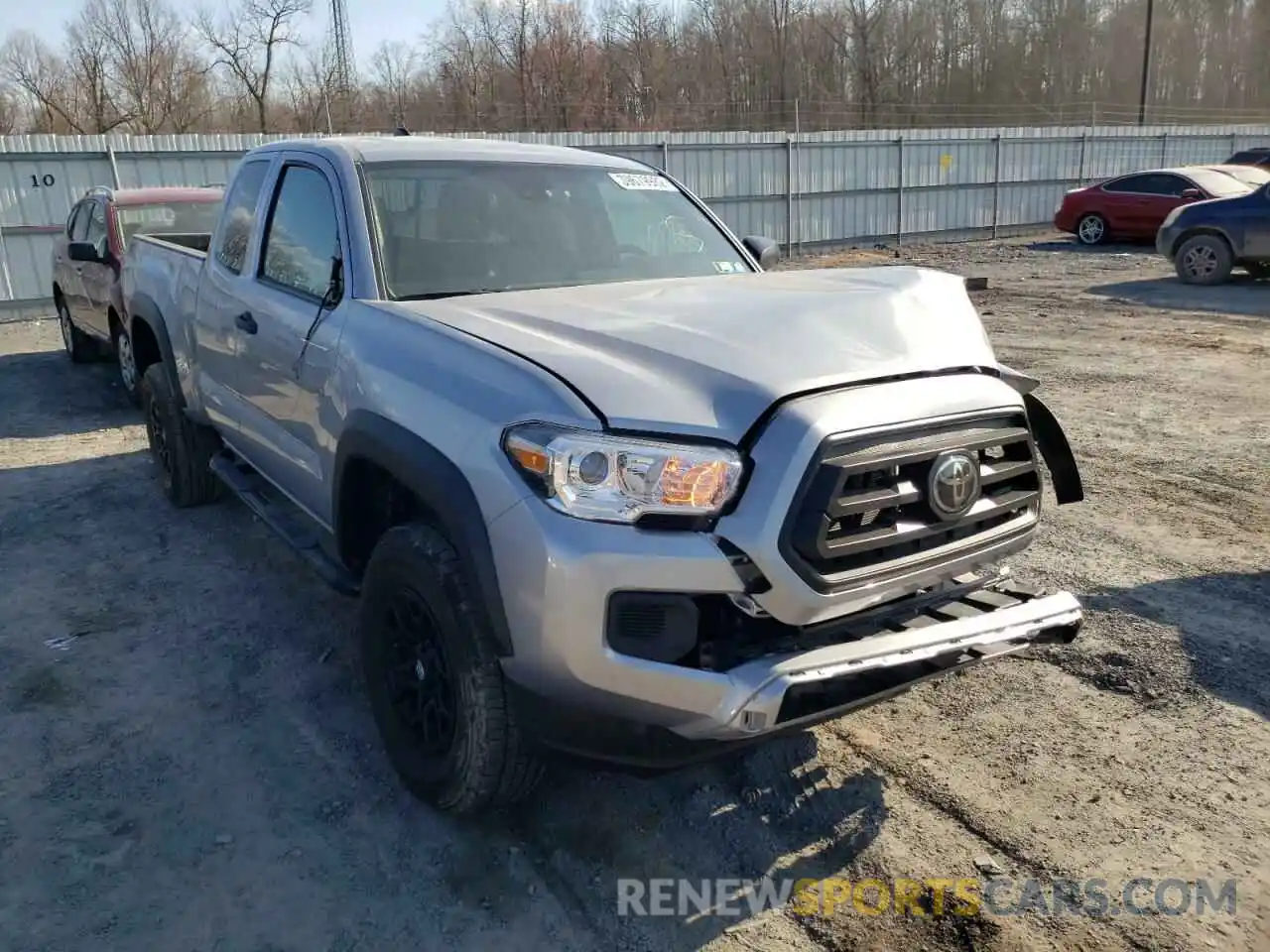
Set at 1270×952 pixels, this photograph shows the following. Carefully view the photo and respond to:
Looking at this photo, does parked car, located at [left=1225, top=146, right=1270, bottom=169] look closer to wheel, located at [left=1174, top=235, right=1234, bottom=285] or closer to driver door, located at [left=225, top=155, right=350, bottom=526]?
wheel, located at [left=1174, top=235, right=1234, bottom=285]

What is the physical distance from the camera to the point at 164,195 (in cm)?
904

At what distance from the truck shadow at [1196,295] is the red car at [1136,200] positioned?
2.60m

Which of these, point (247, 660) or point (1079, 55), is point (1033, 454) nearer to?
point (247, 660)

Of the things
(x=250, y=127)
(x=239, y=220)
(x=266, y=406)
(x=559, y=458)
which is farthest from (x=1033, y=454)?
(x=250, y=127)

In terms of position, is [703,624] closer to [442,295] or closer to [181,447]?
[442,295]

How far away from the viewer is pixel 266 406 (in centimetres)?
413

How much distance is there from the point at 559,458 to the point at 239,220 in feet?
10.2

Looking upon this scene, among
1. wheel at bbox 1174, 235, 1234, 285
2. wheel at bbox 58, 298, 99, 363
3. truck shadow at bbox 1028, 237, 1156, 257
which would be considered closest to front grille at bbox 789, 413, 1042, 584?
wheel at bbox 58, 298, 99, 363

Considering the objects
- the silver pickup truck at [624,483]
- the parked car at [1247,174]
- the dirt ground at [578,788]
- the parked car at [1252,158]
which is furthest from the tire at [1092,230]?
the silver pickup truck at [624,483]

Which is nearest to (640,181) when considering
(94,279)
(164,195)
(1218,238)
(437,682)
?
(437,682)

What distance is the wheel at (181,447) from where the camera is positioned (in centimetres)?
566

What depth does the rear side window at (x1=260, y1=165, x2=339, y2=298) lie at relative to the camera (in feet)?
Answer: 12.2

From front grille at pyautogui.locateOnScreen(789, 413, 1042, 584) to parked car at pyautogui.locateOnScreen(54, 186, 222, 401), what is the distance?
7.13 metres

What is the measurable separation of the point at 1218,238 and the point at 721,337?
1417cm
